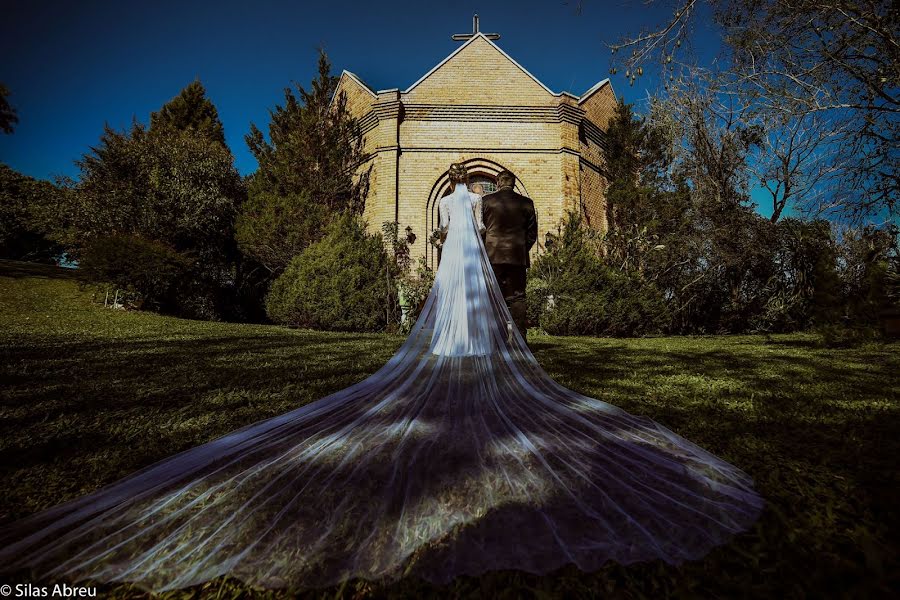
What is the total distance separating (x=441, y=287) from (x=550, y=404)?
187 cm

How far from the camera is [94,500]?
1.51m

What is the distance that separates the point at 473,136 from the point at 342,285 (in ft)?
23.7


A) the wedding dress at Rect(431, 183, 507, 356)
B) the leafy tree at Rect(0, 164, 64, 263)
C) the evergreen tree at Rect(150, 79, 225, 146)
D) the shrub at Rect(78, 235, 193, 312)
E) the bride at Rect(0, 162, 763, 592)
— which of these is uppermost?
the evergreen tree at Rect(150, 79, 225, 146)

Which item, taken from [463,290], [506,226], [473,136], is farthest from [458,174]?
[473,136]

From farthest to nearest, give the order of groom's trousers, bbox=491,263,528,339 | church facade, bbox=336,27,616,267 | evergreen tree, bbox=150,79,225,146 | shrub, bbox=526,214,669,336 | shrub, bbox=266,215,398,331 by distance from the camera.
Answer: evergreen tree, bbox=150,79,225,146 < church facade, bbox=336,27,616,267 < shrub, bbox=526,214,669,336 < shrub, bbox=266,215,398,331 < groom's trousers, bbox=491,263,528,339

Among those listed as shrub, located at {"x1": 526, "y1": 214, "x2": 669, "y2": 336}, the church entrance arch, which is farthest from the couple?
the church entrance arch

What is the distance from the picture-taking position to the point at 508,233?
4801 millimetres

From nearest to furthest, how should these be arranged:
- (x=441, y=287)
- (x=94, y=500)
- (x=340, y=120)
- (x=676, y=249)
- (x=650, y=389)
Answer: (x=94, y=500) < (x=650, y=389) < (x=441, y=287) < (x=676, y=249) < (x=340, y=120)

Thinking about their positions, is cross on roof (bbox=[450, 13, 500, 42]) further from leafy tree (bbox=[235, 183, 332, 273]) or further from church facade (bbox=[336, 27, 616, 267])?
leafy tree (bbox=[235, 183, 332, 273])

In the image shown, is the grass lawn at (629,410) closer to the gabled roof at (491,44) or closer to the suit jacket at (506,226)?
the suit jacket at (506,226)

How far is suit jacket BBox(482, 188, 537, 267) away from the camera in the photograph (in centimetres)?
477

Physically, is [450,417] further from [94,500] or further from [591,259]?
[591,259]

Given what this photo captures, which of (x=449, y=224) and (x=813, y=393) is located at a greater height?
(x=449, y=224)

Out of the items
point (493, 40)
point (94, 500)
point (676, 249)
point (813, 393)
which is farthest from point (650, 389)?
point (493, 40)
